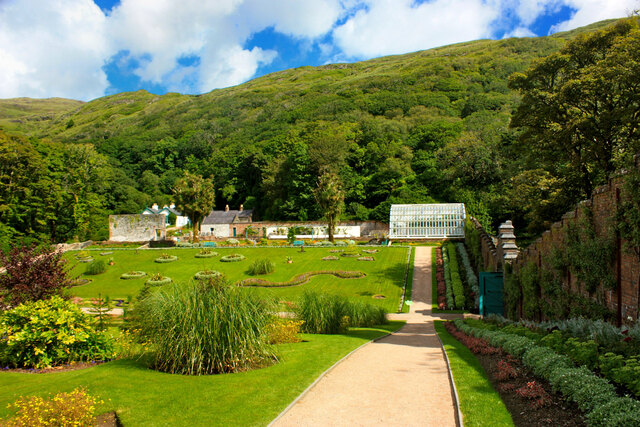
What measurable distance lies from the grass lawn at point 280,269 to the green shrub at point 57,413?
697 inches

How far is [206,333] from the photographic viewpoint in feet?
26.3

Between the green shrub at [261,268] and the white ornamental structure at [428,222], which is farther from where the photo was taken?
the white ornamental structure at [428,222]

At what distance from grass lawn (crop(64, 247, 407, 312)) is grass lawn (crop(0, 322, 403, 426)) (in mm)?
14976

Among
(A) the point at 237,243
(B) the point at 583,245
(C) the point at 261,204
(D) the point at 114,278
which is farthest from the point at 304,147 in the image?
(B) the point at 583,245

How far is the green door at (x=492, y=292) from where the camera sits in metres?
18.6

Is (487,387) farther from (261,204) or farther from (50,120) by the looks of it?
(50,120)

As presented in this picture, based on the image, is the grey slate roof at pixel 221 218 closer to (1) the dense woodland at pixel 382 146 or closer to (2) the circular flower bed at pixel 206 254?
(1) the dense woodland at pixel 382 146

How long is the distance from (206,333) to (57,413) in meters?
3.05

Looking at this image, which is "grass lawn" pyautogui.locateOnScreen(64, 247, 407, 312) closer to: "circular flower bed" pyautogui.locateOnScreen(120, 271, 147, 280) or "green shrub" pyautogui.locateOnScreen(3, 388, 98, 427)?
"circular flower bed" pyautogui.locateOnScreen(120, 271, 147, 280)

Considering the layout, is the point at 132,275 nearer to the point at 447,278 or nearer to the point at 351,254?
the point at 351,254

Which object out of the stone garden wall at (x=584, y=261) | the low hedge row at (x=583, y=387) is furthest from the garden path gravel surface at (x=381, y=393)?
the stone garden wall at (x=584, y=261)

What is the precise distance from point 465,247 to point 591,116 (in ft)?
60.0

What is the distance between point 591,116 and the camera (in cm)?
1948

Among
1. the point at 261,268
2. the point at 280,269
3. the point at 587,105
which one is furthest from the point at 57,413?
the point at 280,269
